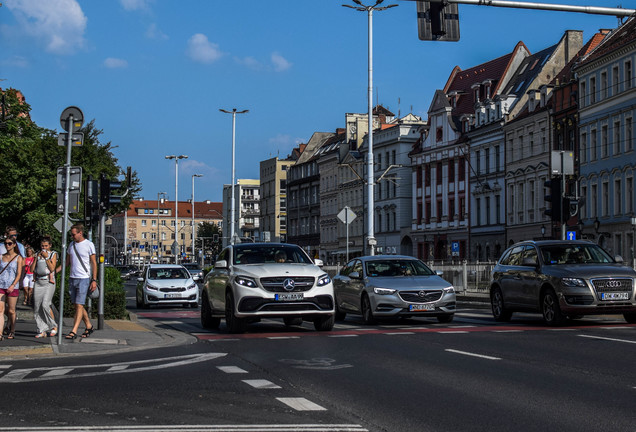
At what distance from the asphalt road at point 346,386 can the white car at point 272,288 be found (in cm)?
122

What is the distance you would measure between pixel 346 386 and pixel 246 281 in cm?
859

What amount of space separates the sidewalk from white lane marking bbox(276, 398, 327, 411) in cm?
612

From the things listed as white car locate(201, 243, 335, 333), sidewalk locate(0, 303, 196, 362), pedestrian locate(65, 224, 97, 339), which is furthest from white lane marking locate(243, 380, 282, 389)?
white car locate(201, 243, 335, 333)

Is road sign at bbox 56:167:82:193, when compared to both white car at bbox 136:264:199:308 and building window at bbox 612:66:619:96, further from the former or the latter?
building window at bbox 612:66:619:96

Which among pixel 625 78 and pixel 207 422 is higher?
pixel 625 78

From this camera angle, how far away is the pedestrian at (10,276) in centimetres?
1752

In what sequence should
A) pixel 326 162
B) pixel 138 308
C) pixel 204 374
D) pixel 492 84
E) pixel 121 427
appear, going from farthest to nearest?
1. pixel 326 162
2. pixel 492 84
3. pixel 138 308
4. pixel 204 374
5. pixel 121 427

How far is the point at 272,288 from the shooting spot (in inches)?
757

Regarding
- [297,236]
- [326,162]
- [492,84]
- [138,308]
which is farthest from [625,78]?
[297,236]

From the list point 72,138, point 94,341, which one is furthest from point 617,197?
point 94,341

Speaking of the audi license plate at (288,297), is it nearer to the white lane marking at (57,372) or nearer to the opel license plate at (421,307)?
the opel license plate at (421,307)

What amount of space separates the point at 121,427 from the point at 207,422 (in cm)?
67

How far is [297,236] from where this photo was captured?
429 feet

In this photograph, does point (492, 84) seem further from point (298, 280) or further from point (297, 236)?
point (298, 280)
